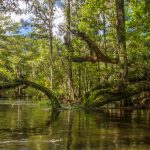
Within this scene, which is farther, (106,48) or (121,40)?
(106,48)

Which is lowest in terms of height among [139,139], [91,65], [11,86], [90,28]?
[139,139]

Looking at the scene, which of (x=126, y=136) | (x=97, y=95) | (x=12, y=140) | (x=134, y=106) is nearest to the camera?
(x=12, y=140)

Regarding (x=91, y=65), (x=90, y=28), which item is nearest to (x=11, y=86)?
(x=90, y=28)

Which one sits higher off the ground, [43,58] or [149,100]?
[43,58]

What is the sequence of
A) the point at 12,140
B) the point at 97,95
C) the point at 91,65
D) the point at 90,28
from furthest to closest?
the point at 91,65 < the point at 90,28 < the point at 97,95 < the point at 12,140

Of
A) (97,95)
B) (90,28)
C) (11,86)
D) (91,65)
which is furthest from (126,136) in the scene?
(91,65)

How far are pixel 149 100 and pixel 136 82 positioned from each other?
3.70 metres

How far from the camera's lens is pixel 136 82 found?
25484 mm

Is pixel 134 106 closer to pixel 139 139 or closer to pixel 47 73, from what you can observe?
pixel 139 139

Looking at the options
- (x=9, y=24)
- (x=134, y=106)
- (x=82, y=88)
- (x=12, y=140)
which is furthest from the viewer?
(x=9, y=24)

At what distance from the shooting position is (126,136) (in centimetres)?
1162

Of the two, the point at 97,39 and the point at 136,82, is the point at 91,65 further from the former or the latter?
the point at 136,82

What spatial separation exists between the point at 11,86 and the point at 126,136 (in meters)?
14.3

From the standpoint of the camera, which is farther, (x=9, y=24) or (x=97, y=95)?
(x=9, y=24)
